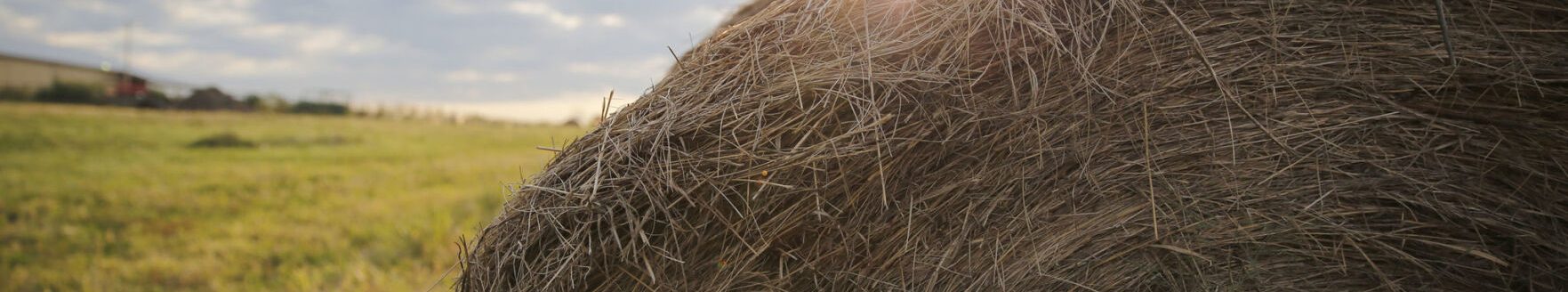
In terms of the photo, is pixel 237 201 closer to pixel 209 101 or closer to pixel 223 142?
pixel 223 142

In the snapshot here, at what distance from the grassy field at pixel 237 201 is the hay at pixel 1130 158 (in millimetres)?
Result: 3373

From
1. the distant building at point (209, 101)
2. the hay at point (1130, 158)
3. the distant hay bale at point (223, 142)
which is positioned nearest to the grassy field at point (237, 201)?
the distant hay bale at point (223, 142)

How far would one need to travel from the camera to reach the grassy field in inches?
284

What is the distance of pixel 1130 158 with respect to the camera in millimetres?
2236

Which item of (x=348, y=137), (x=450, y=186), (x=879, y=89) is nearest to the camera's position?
(x=879, y=89)

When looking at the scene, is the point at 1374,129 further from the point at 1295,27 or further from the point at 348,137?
the point at 348,137

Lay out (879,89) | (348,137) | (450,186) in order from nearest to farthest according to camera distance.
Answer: (879,89) → (450,186) → (348,137)

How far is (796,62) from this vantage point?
7.44 ft

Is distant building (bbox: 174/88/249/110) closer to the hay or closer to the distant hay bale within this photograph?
the distant hay bale

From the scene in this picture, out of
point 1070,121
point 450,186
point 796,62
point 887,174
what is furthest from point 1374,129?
point 450,186

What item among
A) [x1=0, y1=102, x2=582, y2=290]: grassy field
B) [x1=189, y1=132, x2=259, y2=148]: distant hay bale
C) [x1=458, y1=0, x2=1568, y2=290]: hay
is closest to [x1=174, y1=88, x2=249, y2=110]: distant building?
[x1=0, y1=102, x2=582, y2=290]: grassy field

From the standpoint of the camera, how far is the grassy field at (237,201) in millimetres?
7215

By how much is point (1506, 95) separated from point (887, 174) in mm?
1693

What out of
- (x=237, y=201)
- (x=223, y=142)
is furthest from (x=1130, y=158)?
(x=223, y=142)
